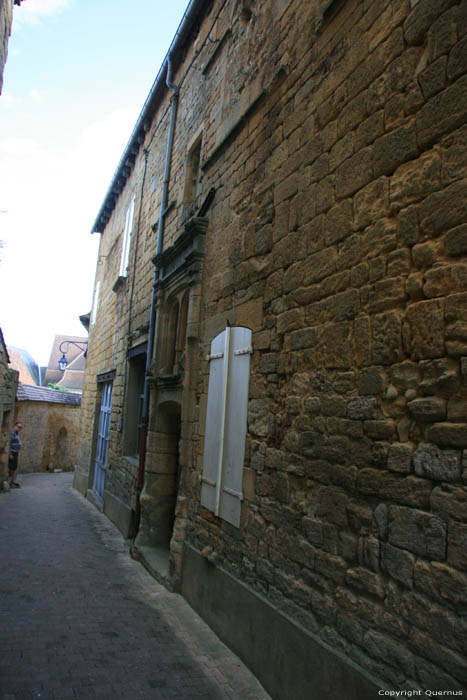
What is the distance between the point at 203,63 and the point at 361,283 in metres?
5.00

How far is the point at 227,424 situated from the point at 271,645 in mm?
1655

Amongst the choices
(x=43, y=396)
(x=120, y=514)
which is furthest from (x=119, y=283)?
(x=43, y=396)

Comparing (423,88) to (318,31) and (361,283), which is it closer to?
(361,283)

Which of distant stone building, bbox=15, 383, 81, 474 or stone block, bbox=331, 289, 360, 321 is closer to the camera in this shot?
stone block, bbox=331, 289, 360, 321

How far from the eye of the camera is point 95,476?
35.7 ft

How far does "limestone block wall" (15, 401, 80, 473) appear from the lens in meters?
16.5

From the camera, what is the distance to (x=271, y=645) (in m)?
3.06

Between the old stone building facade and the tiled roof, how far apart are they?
12135 mm

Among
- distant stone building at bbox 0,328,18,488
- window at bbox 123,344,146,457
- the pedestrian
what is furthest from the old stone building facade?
the pedestrian

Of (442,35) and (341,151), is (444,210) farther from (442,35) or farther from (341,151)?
(341,151)

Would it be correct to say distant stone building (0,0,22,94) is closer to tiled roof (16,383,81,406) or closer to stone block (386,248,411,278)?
stone block (386,248,411,278)

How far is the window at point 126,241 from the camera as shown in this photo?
976cm

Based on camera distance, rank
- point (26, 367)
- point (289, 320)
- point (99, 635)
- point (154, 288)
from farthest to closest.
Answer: point (26, 367)
point (154, 288)
point (99, 635)
point (289, 320)

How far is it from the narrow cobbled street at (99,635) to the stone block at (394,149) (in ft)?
10.5
